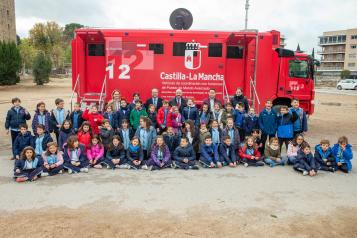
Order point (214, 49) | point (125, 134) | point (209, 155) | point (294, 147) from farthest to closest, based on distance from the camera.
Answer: point (214, 49), point (125, 134), point (294, 147), point (209, 155)

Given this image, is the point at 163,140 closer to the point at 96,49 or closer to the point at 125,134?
the point at 125,134

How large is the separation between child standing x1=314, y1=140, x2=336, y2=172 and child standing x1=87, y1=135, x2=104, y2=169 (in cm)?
502

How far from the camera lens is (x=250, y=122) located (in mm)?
8984

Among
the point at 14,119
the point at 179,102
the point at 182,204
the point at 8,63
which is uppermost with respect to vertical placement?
the point at 8,63

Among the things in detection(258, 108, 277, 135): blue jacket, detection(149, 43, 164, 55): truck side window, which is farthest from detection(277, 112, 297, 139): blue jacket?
detection(149, 43, 164, 55): truck side window

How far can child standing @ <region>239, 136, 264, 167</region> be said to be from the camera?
26.8ft

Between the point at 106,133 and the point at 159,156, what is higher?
the point at 106,133

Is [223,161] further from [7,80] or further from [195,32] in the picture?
[7,80]

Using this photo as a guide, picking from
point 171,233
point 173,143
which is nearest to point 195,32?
point 173,143

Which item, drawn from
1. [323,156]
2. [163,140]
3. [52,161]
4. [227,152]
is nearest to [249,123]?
[227,152]

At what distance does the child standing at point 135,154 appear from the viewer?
25.5 feet

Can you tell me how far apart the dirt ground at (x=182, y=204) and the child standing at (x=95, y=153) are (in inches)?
15.1

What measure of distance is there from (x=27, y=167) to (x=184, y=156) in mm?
3427

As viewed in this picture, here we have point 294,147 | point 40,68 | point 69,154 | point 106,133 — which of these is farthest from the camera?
point 40,68
